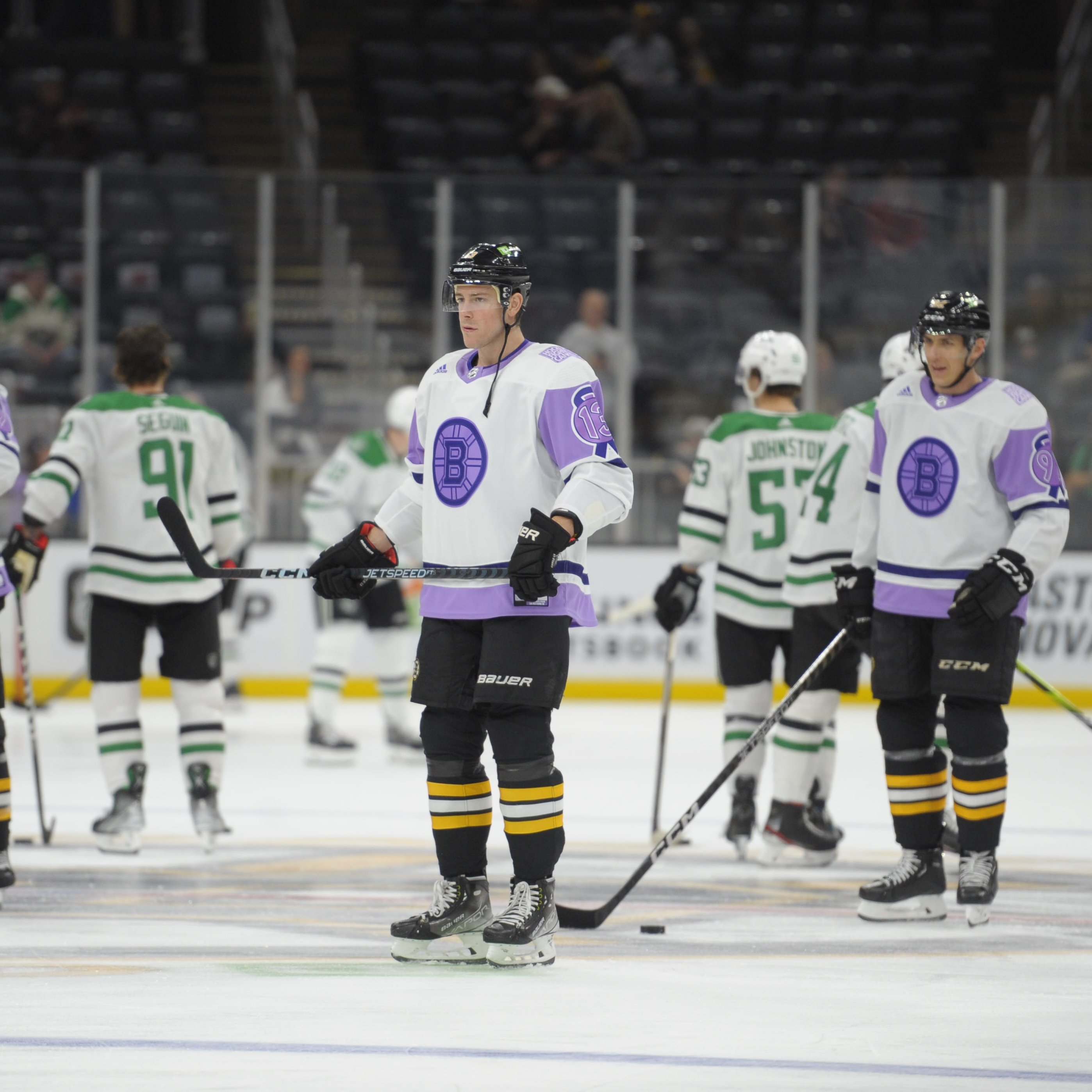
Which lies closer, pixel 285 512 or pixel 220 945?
pixel 220 945

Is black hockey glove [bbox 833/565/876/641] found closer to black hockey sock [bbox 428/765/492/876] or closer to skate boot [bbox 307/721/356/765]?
black hockey sock [bbox 428/765/492/876]

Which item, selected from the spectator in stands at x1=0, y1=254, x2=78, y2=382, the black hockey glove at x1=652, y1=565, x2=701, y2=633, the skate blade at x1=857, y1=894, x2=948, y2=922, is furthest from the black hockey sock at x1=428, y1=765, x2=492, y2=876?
the spectator in stands at x1=0, y1=254, x2=78, y2=382

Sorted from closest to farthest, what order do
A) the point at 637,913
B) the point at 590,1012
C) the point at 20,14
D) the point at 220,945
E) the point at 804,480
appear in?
the point at 590,1012, the point at 220,945, the point at 637,913, the point at 804,480, the point at 20,14

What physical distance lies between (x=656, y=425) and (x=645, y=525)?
21.3 inches

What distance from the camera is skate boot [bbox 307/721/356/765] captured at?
23.8 ft

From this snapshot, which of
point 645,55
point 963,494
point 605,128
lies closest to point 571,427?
point 963,494

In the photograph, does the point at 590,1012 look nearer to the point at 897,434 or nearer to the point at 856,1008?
the point at 856,1008

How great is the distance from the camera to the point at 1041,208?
9.76 meters

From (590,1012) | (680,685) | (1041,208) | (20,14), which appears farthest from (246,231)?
(590,1012)

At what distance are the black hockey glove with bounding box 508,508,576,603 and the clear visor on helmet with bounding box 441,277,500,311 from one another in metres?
A: 0.45

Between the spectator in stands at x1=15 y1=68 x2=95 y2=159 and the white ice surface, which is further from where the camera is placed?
the spectator in stands at x1=15 y1=68 x2=95 y2=159

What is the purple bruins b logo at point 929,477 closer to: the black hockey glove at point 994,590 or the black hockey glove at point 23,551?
the black hockey glove at point 994,590

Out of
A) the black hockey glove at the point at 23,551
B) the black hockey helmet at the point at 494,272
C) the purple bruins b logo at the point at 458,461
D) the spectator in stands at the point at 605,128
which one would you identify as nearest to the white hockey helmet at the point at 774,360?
the black hockey helmet at the point at 494,272

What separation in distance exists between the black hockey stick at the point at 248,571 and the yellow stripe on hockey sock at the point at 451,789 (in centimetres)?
39
